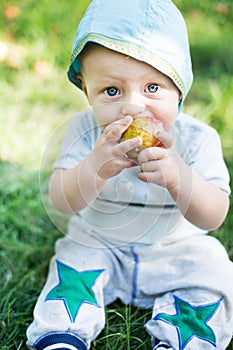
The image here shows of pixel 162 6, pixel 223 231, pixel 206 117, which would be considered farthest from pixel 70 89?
pixel 162 6

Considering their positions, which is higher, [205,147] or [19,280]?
[205,147]

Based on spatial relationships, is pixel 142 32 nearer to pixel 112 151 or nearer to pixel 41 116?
pixel 112 151

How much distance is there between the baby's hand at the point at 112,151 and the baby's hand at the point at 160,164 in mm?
40

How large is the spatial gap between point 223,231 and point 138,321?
470 millimetres

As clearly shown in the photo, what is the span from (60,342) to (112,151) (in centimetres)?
45

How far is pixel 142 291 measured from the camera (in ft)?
4.79

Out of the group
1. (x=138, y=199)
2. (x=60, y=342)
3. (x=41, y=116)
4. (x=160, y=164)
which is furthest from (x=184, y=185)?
(x=41, y=116)

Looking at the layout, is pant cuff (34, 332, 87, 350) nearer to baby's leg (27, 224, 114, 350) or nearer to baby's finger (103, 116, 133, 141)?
baby's leg (27, 224, 114, 350)

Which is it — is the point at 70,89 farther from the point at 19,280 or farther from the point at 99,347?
the point at 99,347

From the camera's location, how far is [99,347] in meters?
1.34

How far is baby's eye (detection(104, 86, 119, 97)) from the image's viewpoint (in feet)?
4.19

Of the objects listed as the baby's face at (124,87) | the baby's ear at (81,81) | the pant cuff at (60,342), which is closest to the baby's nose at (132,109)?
the baby's face at (124,87)

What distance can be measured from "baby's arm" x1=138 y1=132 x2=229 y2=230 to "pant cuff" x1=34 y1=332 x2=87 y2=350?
395 millimetres

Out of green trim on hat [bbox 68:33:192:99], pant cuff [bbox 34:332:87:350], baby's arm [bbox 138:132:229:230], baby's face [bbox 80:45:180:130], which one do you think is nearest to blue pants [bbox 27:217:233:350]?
pant cuff [bbox 34:332:87:350]
